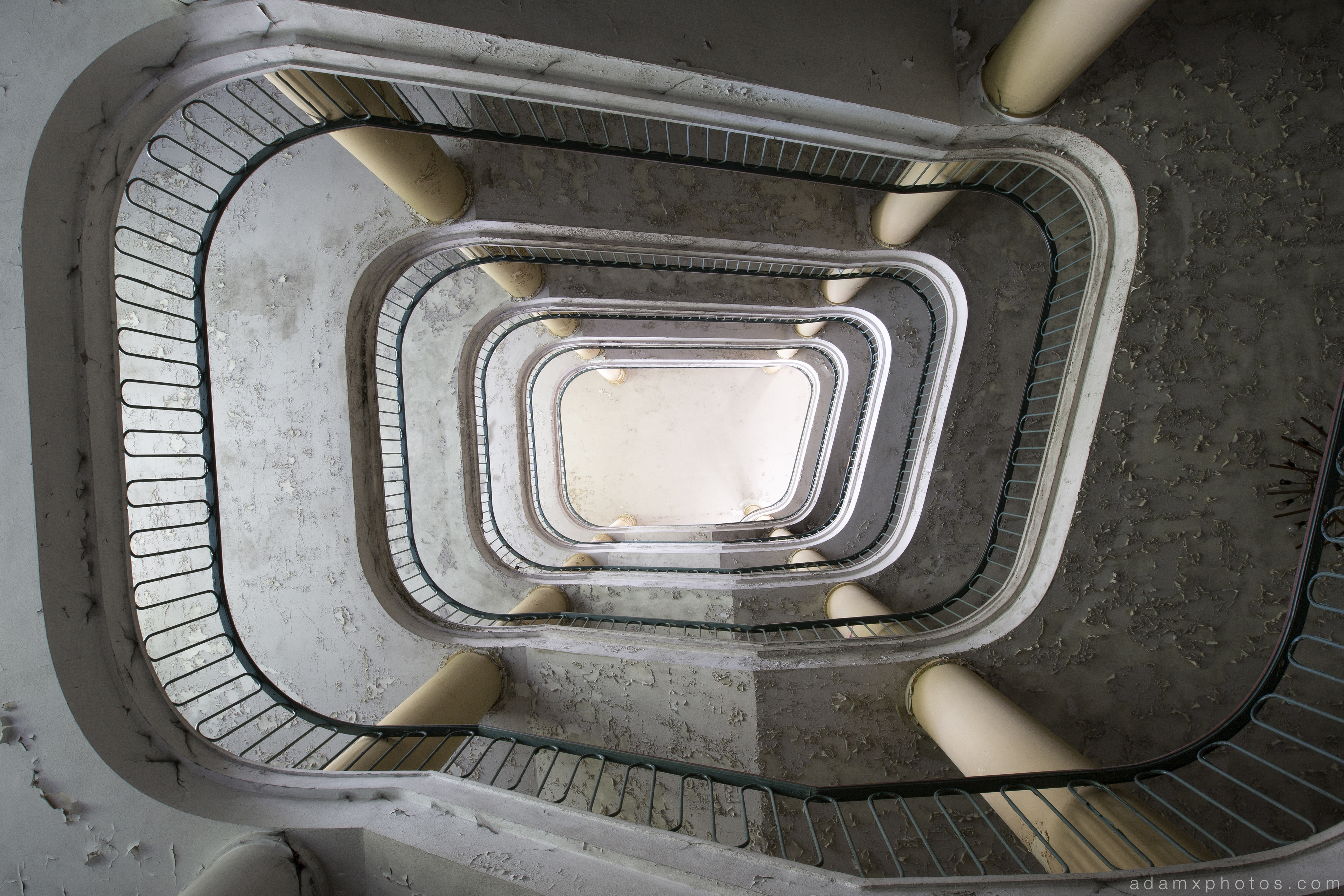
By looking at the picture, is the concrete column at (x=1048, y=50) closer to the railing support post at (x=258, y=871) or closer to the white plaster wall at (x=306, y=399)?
the white plaster wall at (x=306, y=399)

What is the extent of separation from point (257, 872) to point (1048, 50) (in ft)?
19.8

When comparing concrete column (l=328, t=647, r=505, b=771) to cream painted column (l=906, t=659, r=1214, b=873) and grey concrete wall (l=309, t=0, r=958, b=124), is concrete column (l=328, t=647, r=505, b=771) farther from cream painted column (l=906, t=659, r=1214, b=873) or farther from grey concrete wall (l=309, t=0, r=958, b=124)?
grey concrete wall (l=309, t=0, r=958, b=124)

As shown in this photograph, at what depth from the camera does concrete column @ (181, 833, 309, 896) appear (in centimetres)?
244

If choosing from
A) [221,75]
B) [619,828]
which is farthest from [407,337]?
[619,828]

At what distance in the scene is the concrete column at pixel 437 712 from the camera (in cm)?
362

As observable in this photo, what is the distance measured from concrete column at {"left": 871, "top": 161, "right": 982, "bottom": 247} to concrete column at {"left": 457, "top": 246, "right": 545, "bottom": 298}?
396 cm

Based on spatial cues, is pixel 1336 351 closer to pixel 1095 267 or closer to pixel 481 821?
pixel 1095 267

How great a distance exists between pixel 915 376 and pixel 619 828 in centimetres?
761

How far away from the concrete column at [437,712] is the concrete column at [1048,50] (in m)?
5.57

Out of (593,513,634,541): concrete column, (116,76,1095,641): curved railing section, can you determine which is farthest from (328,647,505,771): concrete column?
(593,513,634,541): concrete column

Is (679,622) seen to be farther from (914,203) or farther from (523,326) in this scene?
(523,326)

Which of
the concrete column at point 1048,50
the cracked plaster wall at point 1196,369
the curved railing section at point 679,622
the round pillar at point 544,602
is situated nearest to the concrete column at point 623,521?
the round pillar at point 544,602

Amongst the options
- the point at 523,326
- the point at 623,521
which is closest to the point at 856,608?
the point at 523,326

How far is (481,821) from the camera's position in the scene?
2.69 metres
